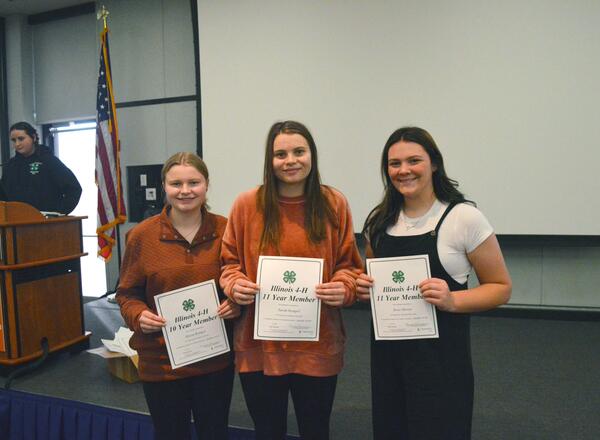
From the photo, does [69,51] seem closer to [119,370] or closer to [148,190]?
[148,190]

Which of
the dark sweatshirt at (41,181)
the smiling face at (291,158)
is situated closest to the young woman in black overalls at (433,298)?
the smiling face at (291,158)

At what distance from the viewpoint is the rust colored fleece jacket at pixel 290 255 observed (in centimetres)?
132

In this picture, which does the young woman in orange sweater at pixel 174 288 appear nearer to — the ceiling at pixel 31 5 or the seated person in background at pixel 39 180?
the seated person in background at pixel 39 180

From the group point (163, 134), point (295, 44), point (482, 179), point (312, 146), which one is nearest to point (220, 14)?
point (295, 44)

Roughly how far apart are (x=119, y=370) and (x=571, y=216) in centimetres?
368

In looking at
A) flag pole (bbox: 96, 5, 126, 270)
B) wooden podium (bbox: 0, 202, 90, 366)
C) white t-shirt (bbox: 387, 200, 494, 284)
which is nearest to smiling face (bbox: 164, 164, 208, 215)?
white t-shirt (bbox: 387, 200, 494, 284)

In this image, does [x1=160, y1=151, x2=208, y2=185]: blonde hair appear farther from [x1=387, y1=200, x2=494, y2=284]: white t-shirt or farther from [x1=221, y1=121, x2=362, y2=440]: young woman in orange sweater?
[x1=387, y1=200, x2=494, y2=284]: white t-shirt

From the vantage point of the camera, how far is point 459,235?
120 centimetres

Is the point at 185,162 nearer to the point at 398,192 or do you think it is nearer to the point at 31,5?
the point at 398,192

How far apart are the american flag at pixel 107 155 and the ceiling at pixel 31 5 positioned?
1455 mm

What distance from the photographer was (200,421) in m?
1.42

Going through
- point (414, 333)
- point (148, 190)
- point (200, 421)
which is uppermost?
point (148, 190)

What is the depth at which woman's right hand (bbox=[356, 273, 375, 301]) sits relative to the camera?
1259mm

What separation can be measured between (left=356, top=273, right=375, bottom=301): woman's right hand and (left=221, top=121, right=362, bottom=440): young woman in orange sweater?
0.02m
